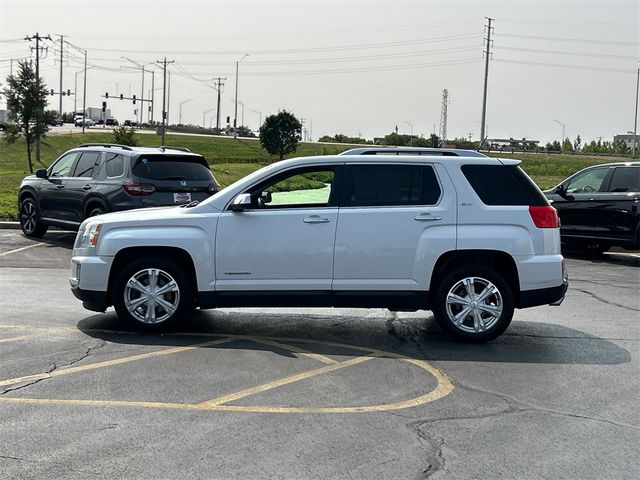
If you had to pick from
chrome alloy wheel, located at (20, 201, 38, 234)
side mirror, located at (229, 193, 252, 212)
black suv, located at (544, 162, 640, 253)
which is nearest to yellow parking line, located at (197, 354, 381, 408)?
side mirror, located at (229, 193, 252, 212)

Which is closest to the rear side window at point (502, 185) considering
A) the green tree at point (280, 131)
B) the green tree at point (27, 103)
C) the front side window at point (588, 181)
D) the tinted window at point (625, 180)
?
the tinted window at point (625, 180)

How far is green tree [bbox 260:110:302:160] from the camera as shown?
46438 millimetres

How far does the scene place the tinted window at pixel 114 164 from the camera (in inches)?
546

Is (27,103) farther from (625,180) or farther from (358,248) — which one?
(358,248)

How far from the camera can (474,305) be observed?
789 centimetres

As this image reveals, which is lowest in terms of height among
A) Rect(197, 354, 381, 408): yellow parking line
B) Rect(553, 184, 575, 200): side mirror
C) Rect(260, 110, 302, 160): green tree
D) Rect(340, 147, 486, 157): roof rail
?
Rect(197, 354, 381, 408): yellow parking line

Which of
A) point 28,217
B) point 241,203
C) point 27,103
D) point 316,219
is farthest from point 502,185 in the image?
point 27,103

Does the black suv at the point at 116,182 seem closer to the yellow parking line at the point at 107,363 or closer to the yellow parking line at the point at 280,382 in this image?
the yellow parking line at the point at 107,363

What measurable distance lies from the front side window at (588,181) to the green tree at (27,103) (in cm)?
2805

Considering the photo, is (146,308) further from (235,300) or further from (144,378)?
(144,378)

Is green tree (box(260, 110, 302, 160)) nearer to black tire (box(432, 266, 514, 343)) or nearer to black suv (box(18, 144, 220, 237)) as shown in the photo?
black suv (box(18, 144, 220, 237))

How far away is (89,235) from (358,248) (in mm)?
2760

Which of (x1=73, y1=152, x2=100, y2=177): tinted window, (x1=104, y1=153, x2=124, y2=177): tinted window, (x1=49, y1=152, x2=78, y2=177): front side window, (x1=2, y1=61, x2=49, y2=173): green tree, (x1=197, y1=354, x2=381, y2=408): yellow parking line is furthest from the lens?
(x1=2, y1=61, x2=49, y2=173): green tree

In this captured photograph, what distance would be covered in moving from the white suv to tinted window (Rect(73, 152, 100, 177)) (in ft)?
22.6
